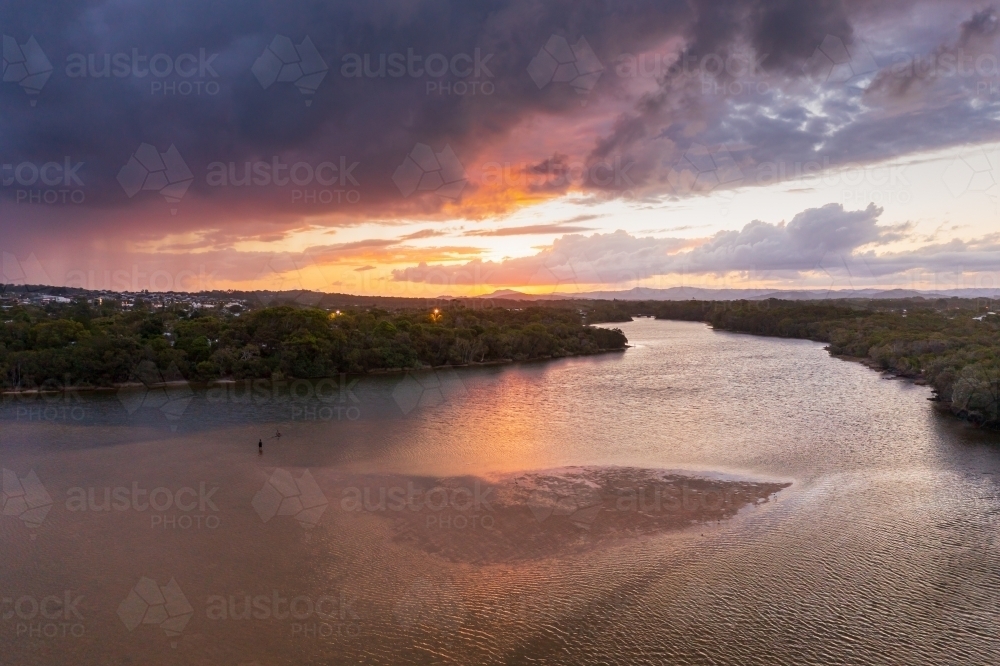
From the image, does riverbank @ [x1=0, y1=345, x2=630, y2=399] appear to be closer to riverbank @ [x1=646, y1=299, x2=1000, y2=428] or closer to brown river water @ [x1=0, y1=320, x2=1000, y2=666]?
brown river water @ [x1=0, y1=320, x2=1000, y2=666]

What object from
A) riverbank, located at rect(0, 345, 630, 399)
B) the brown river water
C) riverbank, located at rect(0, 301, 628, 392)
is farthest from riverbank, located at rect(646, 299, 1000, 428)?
riverbank, located at rect(0, 345, 630, 399)

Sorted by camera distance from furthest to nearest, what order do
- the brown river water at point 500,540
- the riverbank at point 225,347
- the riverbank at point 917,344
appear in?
the riverbank at point 225,347 → the riverbank at point 917,344 → the brown river water at point 500,540

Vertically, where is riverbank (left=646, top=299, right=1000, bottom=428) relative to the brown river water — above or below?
above

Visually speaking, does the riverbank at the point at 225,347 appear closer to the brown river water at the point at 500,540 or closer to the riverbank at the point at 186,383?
the riverbank at the point at 186,383

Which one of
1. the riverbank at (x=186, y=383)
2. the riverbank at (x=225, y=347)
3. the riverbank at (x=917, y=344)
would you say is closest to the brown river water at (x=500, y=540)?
the riverbank at (x=917, y=344)

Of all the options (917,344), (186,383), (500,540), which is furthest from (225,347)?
(917,344)

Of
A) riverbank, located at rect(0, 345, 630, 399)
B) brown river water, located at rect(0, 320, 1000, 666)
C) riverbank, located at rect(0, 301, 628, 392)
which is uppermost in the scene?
riverbank, located at rect(0, 301, 628, 392)

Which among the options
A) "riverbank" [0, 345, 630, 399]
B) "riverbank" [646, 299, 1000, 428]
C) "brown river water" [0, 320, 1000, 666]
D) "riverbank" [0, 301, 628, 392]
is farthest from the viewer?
"riverbank" [0, 301, 628, 392]

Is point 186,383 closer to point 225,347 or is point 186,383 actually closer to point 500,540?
point 225,347

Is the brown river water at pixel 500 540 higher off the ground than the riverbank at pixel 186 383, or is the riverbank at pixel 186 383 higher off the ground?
the riverbank at pixel 186 383
